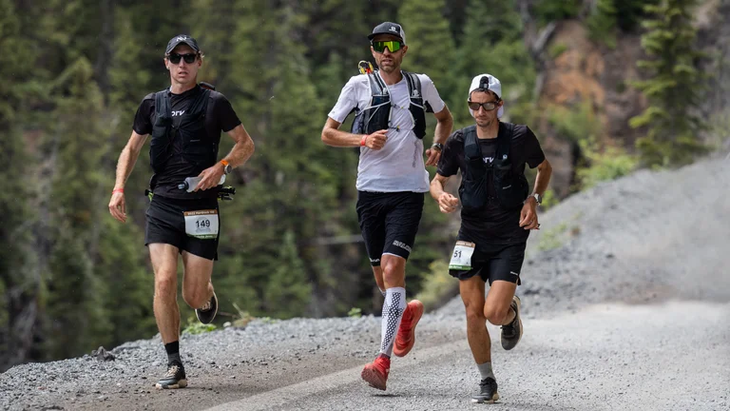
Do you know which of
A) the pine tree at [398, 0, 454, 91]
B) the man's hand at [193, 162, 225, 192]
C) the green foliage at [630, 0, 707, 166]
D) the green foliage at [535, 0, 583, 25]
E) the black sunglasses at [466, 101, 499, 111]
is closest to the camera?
the black sunglasses at [466, 101, 499, 111]

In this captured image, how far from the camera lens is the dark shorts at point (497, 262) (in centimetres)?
805

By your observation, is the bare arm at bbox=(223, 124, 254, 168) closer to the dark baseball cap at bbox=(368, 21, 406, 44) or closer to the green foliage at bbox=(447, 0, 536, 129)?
the dark baseball cap at bbox=(368, 21, 406, 44)

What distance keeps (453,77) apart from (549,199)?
25.4 metres

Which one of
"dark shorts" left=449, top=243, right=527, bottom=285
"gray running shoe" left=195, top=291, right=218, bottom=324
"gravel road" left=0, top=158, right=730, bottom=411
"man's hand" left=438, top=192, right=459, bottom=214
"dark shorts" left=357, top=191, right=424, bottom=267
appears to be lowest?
"gravel road" left=0, top=158, right=730, bottom=411

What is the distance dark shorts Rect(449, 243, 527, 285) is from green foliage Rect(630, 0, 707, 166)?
84.1 feet

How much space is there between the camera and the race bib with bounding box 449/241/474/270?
8.08m

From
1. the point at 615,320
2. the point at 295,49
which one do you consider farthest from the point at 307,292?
the point at 615,320

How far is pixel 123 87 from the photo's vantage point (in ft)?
185

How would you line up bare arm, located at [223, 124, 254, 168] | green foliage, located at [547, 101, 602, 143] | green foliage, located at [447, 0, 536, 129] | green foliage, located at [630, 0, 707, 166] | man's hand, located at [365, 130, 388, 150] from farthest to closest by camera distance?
1. green foliage, located at [447, 0, 536, 129]
2. green foliage, located at [547, 101, 602, 143]
3. green foliage, located at [630, 0, 707, 166]
4. bare arm, located at [223, 124, 254, 168]
5. man's hand, located at [365, 130, 388, 150]

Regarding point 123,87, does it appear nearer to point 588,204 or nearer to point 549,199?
point 549,199

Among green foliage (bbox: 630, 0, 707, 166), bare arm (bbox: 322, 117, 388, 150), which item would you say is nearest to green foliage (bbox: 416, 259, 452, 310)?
green foliage (bbox: 630, 0, 707, 166)

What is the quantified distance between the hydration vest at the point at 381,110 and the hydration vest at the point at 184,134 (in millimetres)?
1180

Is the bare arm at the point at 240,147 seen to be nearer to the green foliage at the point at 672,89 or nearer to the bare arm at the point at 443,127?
the bare arm at the point at 443,127

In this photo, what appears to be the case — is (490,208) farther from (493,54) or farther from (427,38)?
(493,54)
